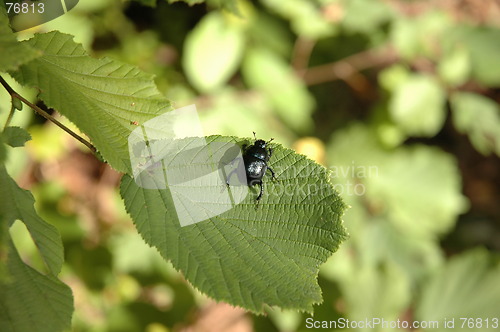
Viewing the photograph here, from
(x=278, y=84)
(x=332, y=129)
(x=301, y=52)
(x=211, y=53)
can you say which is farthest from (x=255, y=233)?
(x=332, y=129)

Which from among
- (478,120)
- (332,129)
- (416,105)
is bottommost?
(332,129)

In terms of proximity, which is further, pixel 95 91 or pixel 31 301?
pixel 95 91

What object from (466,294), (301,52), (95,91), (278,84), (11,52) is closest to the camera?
(11,52)

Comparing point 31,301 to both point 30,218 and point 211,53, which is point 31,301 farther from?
point 211,53

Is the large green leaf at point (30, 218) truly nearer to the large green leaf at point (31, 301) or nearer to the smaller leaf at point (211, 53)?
the large green leaf at point (31, 301)

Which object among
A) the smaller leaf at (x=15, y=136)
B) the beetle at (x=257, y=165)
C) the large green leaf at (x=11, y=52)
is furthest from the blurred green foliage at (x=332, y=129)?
the large green leaf at (x=11, y=52)

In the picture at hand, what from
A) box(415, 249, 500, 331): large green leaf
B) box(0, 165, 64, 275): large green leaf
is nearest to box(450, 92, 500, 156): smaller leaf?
box(415, 249, 500, 331): large green leaf
